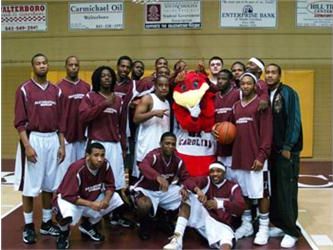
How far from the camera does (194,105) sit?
15.3ft

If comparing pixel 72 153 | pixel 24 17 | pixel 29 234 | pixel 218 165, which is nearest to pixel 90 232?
pixel 29 234

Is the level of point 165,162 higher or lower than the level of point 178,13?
lower

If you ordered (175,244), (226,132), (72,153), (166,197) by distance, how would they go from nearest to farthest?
1. (175,244)
2. (226,132)
3. (166,197)
4. (72,153)

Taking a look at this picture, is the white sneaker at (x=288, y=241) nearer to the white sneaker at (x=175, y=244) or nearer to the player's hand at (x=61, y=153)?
the white sneaker at (x=175, y=244)

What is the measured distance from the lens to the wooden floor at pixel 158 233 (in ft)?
14.8

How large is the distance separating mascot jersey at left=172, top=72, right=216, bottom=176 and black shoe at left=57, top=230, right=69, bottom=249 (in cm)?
126

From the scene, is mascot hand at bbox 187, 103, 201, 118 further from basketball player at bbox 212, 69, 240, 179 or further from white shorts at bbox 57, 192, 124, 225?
white shorts at bbox 57, 192, 124, 225

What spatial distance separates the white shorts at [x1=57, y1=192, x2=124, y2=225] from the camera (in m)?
4.28

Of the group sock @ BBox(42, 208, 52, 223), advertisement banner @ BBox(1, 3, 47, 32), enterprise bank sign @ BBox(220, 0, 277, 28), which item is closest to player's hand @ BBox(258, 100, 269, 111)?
sock @ BBox(42, 208, 52, 223)

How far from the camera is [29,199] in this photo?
4.64 m

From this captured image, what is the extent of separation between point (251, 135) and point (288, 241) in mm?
1021

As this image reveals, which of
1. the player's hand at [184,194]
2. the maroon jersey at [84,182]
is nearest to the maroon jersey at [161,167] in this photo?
the player's hand at [184,194]

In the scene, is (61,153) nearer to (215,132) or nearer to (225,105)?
(215,132)

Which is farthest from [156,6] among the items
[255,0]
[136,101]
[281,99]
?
[281,99]
